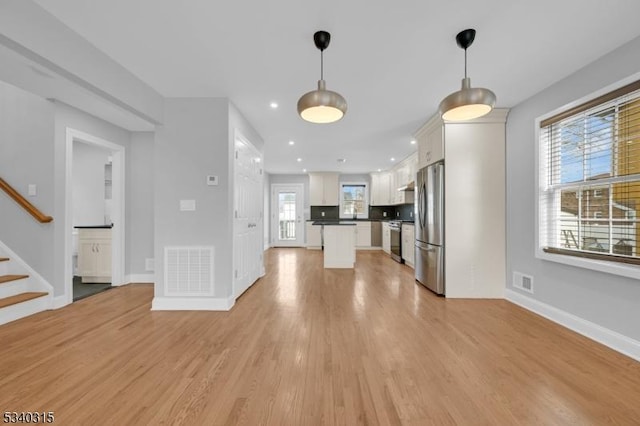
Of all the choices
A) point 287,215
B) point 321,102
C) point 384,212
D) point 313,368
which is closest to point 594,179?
point 321,102

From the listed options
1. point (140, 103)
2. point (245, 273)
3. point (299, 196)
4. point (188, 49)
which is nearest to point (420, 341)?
point (245, 273)

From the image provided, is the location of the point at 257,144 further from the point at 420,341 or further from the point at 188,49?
the point at 420,341

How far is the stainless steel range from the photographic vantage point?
6.37 m

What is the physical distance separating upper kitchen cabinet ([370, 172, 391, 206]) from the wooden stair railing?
7346 mm

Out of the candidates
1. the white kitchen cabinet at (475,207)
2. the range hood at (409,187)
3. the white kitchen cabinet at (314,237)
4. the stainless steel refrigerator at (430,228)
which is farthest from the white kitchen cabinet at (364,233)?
the white kitchen cabinet at (475,207)

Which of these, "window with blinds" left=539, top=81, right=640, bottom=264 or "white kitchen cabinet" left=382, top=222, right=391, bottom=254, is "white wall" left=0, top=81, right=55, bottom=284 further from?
Result: "white kitchen cabinet" left=382, top=222, right=391, bottom=254

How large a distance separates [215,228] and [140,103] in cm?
159

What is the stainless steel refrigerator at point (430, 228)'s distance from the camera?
3662 mm

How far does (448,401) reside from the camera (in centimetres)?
159

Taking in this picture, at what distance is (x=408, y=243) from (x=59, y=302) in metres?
5.95

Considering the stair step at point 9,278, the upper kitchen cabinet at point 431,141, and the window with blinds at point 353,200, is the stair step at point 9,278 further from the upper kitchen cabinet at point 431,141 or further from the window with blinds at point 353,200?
the window with blinds at point 353,200

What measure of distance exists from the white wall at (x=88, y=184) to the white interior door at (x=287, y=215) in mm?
4765

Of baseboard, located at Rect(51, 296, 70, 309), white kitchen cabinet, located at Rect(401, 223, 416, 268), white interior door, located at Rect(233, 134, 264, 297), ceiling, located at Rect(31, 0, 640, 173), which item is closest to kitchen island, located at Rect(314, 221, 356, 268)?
white kitchen cabinet, located at Rect(401, 223, 416, 268)

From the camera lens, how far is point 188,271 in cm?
315
